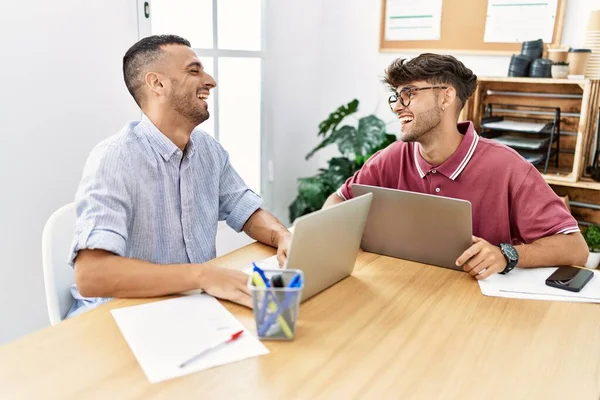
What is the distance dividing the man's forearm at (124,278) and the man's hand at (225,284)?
0.05 ft

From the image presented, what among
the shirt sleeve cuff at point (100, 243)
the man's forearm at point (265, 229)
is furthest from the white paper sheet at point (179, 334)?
the man's forearm at point (265, 229)

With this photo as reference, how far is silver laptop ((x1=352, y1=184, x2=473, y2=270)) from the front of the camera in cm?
130

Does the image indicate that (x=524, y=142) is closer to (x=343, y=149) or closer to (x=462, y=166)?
(x=343, y=149)

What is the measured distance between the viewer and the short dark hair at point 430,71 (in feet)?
5.34

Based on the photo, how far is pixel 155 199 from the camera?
1.41 metres

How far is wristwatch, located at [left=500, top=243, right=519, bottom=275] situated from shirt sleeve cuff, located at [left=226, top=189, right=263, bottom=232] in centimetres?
72

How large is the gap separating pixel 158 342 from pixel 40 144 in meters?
1.21

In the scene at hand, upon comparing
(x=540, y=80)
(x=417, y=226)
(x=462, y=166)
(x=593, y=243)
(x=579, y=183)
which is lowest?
(x=593, y=243)

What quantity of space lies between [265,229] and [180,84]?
48 cm

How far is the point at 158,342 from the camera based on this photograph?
97 centimetres

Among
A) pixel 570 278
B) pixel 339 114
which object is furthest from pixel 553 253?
pixel 339 114

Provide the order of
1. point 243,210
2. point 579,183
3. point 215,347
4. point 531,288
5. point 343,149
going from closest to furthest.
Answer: point 215,347
point 531,288
point 243,210
point 579,183
point 343,149

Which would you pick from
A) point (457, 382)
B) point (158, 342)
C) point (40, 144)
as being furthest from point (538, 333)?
point (40, 144)

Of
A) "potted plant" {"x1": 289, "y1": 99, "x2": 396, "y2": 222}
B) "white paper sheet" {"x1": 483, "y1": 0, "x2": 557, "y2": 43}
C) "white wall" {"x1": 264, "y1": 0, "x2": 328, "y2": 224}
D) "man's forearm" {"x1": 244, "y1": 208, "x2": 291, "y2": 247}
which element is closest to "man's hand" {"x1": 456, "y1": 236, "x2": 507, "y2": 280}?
"man's forearm" {"x1": 244, "y1": 208, "x2": 291, "y2": 247}
